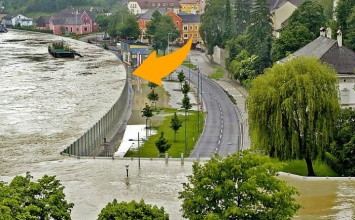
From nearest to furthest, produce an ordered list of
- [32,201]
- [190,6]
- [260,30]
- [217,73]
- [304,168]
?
[32,201] < [304,168] < [260,30] < [217,73] < [190,6]

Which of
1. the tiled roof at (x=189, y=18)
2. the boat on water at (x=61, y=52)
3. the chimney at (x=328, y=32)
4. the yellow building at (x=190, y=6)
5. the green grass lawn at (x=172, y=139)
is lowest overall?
the green grass lawn at (x=172, y=139)

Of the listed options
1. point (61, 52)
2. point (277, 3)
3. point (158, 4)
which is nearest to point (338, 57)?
point (277, 3)

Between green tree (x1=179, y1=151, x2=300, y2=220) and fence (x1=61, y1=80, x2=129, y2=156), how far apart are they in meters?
19.8

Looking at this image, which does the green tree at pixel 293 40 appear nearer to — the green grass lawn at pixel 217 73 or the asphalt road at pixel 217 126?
the asphalt road at pixel 217 126

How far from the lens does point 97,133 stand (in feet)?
159

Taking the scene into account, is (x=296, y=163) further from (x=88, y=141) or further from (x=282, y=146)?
(x=88, y=141)

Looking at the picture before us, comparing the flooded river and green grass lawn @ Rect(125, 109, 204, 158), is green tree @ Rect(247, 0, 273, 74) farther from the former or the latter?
green grass lawn @ Rect(125, 109, 204, 158)

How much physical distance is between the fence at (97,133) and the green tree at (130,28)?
58.7 metres

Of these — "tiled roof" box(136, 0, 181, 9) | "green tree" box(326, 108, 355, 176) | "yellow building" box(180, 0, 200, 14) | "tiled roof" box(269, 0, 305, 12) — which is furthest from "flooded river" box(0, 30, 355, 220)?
"yellow building" box(180, 0, 200, 14)

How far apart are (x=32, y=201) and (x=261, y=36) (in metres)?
57.1

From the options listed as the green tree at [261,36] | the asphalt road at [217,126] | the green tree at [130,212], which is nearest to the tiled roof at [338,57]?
the asphalt road at [217,126]

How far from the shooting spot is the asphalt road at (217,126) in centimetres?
4734

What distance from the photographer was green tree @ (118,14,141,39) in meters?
120

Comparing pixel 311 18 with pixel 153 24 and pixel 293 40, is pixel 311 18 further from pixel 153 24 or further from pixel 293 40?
pixel 153 24
